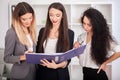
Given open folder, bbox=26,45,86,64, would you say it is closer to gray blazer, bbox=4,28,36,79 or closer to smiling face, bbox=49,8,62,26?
gray blazer, bbox=4,28,36,79

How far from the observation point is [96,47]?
6.43ft

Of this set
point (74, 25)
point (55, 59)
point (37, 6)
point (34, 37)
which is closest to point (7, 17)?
point (37, 6)

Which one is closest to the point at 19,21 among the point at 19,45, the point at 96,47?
the point at 19,45

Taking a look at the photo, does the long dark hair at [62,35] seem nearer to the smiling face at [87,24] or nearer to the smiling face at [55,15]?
the smiling face at [55,15]

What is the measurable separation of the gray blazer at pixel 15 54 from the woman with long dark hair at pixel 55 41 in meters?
0.17

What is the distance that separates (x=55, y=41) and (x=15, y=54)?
0.37 metres

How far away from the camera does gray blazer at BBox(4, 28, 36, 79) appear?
1.75m

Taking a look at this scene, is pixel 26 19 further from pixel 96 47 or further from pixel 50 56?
pixel 96 47

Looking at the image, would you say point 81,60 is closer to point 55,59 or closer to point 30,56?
point 55,59

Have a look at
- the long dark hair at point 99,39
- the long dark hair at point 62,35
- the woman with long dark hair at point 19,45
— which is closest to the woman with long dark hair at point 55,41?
the long dark hair at point 62,35

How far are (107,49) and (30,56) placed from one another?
749 millimetres

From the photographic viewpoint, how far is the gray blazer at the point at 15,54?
175cm

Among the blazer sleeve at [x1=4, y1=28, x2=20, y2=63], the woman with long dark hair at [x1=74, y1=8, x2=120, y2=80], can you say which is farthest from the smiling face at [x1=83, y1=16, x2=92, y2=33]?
the blazer sleeve at [x1=4, y1=28, x2=20, y2=63]

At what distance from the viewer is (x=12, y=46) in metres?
1.75
